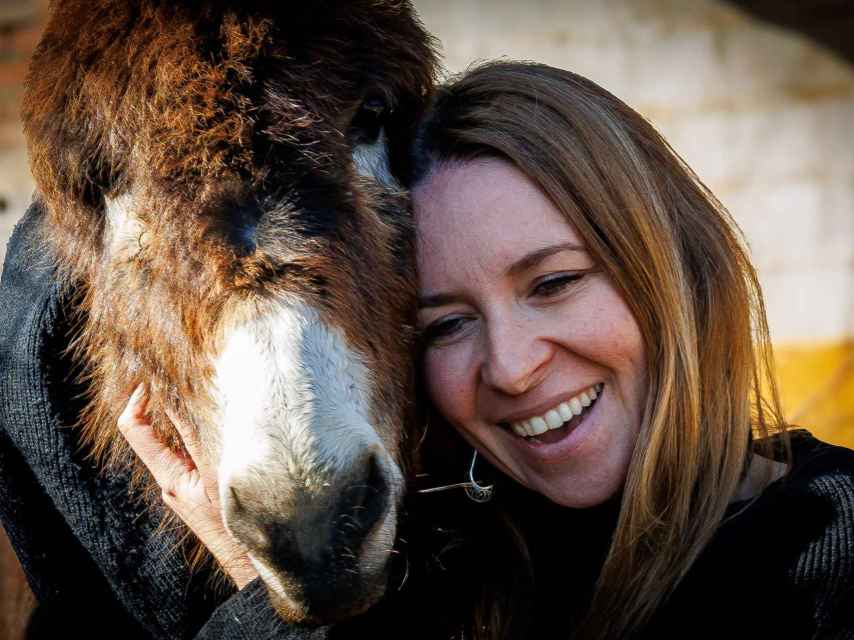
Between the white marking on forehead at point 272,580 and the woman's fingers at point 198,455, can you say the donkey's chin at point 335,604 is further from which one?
the woman's fingers at point 198,455

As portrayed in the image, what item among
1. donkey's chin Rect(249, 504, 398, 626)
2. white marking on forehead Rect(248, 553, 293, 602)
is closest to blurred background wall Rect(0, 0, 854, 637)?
donkey's chin Rect(249, 504, 398, 626)

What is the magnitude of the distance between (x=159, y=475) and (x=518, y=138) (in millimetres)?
1074

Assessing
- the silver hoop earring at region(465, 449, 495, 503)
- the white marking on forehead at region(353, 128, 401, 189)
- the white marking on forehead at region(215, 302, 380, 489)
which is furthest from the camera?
the silver hoop earring at region(465, 449, 495, 503)

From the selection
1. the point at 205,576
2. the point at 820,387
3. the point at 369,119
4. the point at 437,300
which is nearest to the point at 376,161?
the point at 369,119

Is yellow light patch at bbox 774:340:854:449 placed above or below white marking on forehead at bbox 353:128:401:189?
below

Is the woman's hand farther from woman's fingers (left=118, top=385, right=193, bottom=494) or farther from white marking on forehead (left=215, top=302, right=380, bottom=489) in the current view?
white marking on forehead (left=215, top=302, right=380, bottom=489)

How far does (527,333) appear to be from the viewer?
1948 millimetres

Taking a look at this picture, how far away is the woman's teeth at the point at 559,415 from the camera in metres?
2.01

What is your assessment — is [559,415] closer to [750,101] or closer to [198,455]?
[198,455]

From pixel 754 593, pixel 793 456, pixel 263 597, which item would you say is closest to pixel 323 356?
pixel 263 597

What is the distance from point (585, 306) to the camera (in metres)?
1.95

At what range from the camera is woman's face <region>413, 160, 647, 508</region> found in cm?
195

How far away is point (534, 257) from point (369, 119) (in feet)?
1.61

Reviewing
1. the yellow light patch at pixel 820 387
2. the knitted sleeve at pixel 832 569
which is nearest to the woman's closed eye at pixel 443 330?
the knitted sleeve at pixel 832 569
